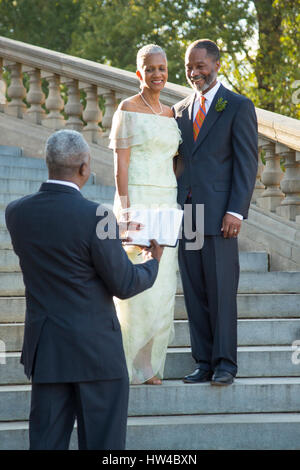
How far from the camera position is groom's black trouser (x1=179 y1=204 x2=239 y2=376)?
4.84 m

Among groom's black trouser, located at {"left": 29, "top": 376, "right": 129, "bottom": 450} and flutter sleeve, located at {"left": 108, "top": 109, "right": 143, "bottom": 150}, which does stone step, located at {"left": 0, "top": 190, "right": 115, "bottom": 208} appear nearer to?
flutter sleeve, located at {"left": 108, "top": 109, "right": 143, "bottom": 150}

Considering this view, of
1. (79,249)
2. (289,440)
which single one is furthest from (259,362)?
(79,249)

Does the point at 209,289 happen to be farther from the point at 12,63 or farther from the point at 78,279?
the point at 12,63

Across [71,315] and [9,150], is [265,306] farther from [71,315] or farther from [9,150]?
[9,150]

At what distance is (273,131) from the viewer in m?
6.90

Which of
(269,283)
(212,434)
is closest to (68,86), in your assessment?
(269,283)

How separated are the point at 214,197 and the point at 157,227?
50.8 inches

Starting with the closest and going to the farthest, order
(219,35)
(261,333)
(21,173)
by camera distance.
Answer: (261,333) → (21,173) → (219,35)

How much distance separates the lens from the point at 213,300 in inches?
193

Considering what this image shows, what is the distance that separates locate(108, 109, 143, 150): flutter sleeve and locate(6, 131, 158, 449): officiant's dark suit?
163cm

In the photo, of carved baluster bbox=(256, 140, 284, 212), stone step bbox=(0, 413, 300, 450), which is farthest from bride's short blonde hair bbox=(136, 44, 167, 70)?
carved baluster bbox=(256, 140, 284, 212)

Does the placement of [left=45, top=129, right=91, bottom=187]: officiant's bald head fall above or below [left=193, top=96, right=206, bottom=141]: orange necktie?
below

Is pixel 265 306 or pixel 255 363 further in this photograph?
pixel 265 306

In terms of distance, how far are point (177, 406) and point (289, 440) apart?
2.39ft
